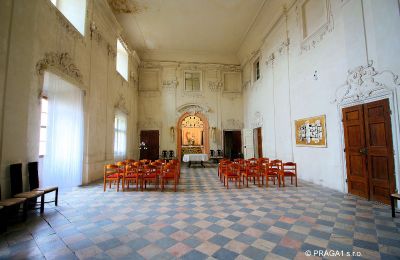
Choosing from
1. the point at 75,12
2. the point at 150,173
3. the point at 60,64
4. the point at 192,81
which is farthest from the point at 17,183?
the point at 192,81

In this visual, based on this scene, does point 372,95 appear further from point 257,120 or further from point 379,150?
point 257,120

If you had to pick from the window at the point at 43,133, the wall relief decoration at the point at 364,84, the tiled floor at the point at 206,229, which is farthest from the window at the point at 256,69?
the window at the point at 43,133

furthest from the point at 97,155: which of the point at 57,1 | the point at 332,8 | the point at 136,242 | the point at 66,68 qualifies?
the point at 332,8

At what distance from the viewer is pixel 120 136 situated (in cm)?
953

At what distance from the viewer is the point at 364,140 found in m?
4.42

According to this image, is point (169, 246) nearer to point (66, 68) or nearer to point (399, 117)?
point (399, 117)

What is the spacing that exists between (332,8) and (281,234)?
5.91 meters

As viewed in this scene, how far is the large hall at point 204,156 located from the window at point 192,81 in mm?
3253

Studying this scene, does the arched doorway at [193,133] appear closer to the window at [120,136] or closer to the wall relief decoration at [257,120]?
the wall relief decoration at [257,120]

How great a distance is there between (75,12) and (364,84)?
813 cm

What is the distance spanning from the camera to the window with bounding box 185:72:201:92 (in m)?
13.2

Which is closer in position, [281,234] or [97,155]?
[281,234]

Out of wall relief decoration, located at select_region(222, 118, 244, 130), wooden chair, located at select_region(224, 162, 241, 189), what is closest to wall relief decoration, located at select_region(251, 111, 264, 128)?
wall relief decoration, located at select_region(222, 118, 244, 130)

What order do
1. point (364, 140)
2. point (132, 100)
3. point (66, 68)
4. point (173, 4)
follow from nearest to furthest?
point (364, 140)
point (66, 68)
point (173, 4)
point (132, 100)
